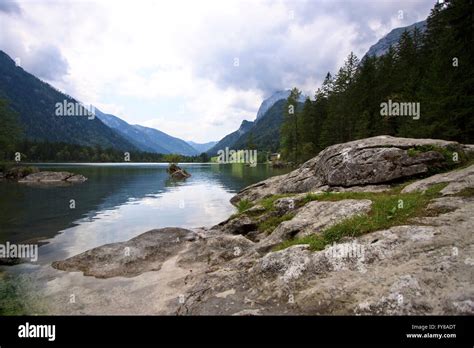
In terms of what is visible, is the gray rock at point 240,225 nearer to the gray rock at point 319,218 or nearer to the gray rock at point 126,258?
the gray rock at point 126,258

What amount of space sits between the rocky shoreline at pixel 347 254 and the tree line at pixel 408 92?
17913mm

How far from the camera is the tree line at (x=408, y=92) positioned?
102 feet

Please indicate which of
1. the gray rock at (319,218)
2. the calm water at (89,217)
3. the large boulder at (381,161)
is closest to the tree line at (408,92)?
the large boulder at (381,161)

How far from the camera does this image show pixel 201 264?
630 inches

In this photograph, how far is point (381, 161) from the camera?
65.2ft

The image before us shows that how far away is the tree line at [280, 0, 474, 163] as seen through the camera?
3106cm

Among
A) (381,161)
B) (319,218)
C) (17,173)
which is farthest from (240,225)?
(17,173)

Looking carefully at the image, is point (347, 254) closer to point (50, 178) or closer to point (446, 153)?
point (446, 153)

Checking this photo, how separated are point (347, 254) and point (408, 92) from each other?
52.5 m
